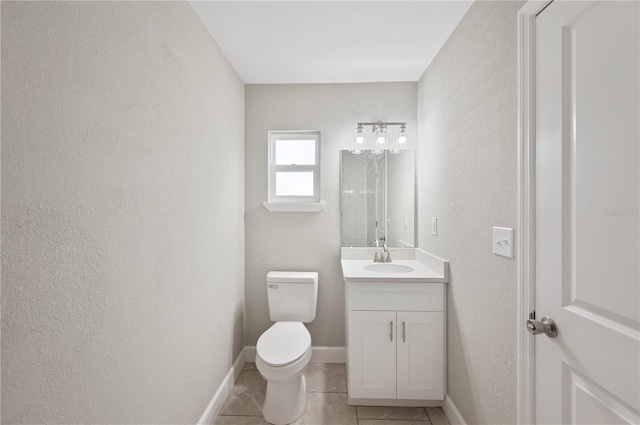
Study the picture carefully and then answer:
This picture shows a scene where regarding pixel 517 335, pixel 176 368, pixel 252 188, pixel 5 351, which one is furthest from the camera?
pixel 252 188

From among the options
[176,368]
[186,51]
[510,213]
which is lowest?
[176,368]

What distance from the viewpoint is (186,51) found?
4.86ft

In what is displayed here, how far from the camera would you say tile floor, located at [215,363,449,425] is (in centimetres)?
179

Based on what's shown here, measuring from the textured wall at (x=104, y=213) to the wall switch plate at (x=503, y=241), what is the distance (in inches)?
57.8

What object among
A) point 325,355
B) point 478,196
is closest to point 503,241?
point 478,196

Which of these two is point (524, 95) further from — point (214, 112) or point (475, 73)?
point (214, 112)

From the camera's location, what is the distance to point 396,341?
185cm

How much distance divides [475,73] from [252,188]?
71.1 inches

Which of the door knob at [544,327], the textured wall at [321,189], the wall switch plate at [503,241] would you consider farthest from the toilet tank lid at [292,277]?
the door knob at [544,327]

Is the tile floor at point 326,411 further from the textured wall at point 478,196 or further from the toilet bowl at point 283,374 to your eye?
the textured wall at point 478,196

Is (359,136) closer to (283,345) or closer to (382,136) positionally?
(382,136)

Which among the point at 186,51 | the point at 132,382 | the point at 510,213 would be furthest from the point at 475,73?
the point at 132,382

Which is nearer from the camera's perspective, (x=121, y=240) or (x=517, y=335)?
(x=121, y=240)

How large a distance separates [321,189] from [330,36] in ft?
3.74
